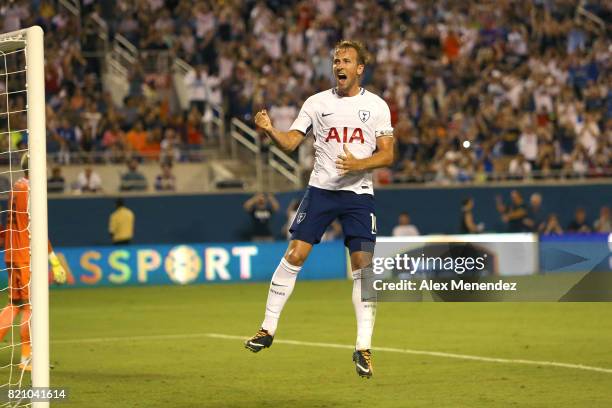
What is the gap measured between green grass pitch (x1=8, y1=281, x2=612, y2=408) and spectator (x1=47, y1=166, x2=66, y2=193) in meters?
4.95

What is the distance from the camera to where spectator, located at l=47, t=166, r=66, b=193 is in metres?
25.9

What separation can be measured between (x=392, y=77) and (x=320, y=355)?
58.3ft

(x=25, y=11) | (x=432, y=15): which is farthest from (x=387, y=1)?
(x=25, y=11)

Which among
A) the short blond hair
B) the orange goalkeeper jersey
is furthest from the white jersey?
the orange goalkeeper jersey

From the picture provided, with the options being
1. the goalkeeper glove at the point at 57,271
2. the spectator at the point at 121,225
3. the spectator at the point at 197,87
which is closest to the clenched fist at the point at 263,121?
the goalkeeper glove at the point at 57,271

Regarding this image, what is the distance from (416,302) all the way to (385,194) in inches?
314

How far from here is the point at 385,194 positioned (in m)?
28.3

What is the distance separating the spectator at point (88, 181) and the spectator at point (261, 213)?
324cm

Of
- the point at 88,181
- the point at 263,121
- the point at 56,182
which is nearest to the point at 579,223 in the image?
the point at 88,181

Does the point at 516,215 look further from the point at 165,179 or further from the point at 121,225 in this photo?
the point at 121,225

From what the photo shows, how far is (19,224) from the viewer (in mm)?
11445

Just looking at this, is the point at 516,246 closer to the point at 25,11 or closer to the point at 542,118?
the point at 542,118

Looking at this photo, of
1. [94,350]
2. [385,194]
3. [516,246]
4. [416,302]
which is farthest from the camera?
[385,194]

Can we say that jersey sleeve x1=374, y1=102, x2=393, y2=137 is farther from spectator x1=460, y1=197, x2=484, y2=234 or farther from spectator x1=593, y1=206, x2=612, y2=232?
spectator x1=593, y1=206, x2=612, y2=232
